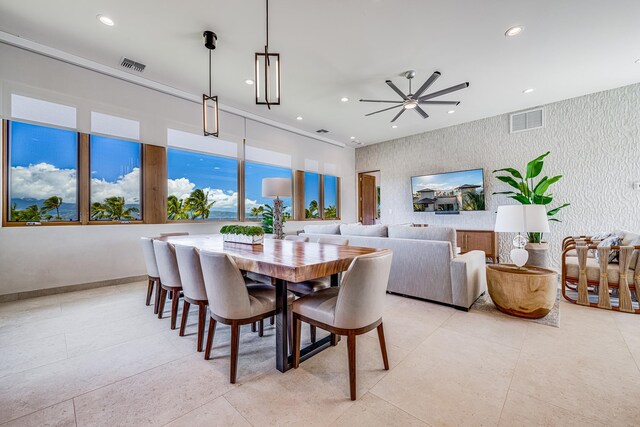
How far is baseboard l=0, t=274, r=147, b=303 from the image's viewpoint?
129 inches

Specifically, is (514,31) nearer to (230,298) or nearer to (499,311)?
(499,311)

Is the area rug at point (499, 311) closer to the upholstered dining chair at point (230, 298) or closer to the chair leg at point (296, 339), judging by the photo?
the chair leg at point (296, 339)

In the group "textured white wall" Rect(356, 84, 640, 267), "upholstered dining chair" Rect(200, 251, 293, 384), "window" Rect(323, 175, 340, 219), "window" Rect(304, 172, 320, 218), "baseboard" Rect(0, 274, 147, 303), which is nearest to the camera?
"upholstered dining chair" Rect(200, 251, 293, 384)

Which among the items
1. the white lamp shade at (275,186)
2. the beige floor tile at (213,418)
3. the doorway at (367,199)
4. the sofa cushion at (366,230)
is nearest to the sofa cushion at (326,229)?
the sofa cushion at (366,230)

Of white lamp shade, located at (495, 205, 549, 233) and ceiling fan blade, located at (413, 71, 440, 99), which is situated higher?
ceiling fan blade, located at (413, 71, 440, 99)

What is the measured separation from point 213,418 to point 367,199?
764 cm

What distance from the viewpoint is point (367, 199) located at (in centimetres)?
859

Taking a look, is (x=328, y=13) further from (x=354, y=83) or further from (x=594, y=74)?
(x=594, y=74)

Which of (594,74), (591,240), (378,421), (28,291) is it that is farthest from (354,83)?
(28,291)

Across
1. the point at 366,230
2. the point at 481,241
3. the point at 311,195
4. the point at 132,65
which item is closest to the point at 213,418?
the point at 366,230

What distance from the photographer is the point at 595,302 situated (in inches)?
122

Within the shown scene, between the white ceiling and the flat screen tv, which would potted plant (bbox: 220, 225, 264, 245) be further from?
the flat screen tv

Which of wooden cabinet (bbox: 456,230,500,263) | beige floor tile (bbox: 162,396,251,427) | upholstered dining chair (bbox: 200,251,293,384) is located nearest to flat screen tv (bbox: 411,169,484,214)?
wooden cabinet (bbox: 456,230,500,263)

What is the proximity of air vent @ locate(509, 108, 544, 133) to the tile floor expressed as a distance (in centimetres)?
403
